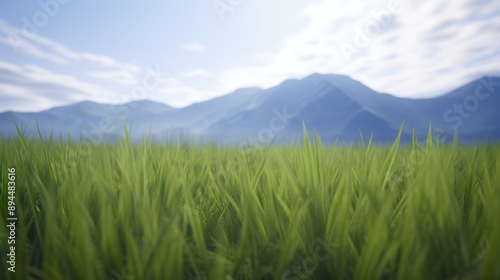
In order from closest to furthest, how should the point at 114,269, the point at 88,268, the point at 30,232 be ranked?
the point at 88,268, the point at 114,269, the point at 30,232

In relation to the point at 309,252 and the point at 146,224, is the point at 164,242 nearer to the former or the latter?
the point at 146,224

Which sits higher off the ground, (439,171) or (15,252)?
(439,171)

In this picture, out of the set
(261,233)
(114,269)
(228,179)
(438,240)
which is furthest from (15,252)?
(438,240)

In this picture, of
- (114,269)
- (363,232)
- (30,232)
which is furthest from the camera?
(30,232)

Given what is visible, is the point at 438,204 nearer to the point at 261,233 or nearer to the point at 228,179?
the point at 261,233

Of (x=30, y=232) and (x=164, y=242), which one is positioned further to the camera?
(x=30, y=232)

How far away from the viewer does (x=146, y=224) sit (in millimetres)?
542

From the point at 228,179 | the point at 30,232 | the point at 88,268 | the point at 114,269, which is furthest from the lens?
the point at 228,179

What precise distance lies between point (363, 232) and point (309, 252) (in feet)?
0.44

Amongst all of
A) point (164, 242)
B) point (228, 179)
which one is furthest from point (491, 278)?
point (228, 179)

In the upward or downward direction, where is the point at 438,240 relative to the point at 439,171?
downward

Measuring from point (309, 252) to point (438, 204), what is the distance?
27cm

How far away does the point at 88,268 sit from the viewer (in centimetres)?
46

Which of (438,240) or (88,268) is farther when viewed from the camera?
(438,240)
